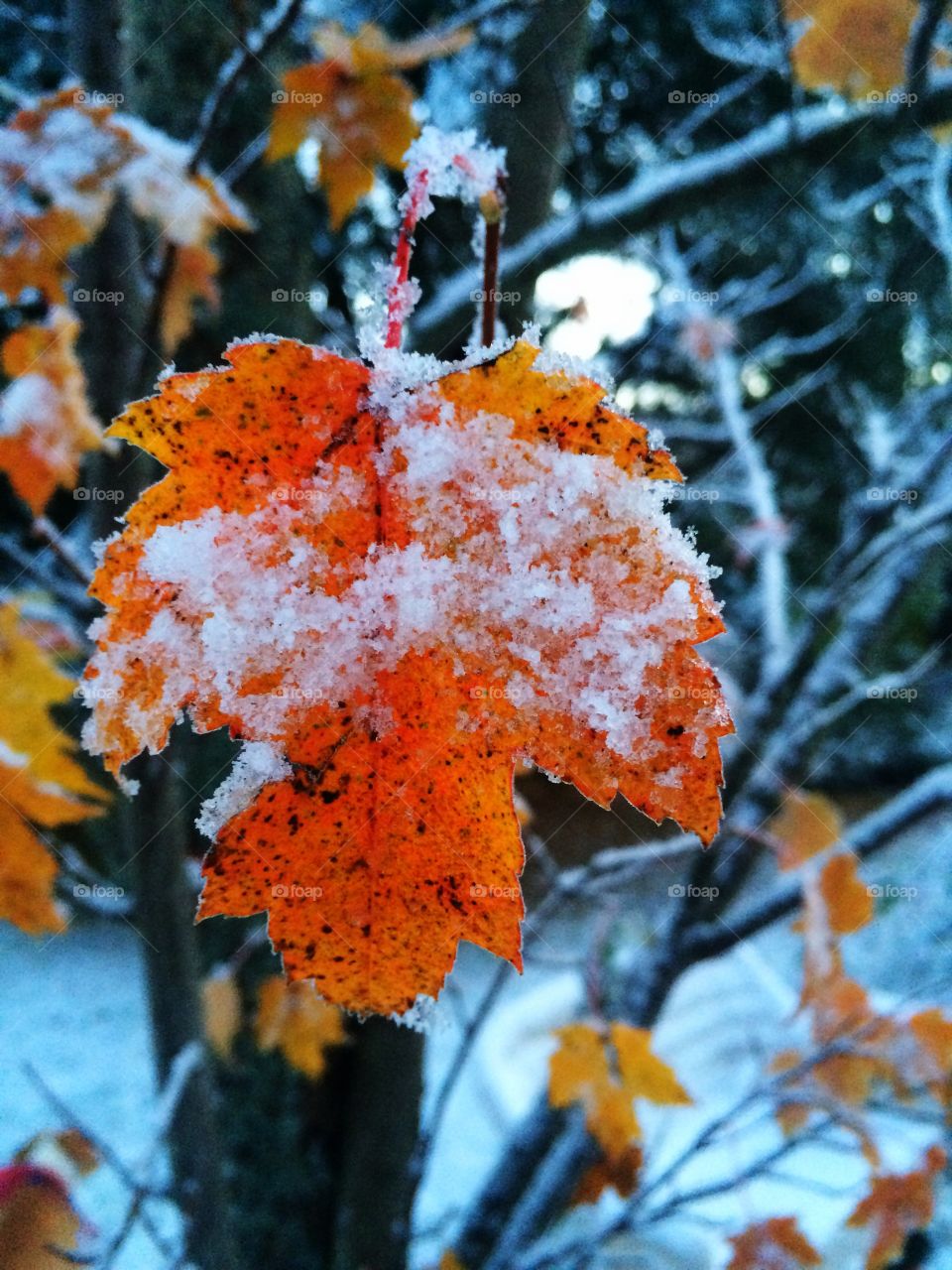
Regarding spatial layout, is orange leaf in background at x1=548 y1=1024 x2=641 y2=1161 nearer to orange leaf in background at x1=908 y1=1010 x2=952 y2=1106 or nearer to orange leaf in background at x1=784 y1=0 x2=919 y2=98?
orange leaf in background at x1=908 y1=1010 x2=952 y2=1106

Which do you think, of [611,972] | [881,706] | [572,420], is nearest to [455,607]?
[572,420]

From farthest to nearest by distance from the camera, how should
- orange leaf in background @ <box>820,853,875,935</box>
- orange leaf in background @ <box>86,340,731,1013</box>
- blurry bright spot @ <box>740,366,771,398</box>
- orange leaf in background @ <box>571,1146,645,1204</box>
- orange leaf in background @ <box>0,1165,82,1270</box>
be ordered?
blurry bright spot @ <box>740,366,771,398</box> → orange leaf in background @ <box>571,1146,645,1204</box> → orange leaf in background @ <box>820,853,875,935</box> → orange leaf in background @ <box>0,1165,82,1270</box> → orange leaf in background @ <box>86,340,731,1013</box>

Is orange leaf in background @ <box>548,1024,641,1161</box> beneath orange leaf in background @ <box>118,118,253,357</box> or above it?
beneath

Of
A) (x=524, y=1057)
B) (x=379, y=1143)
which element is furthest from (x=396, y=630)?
(x=524, y=1057)

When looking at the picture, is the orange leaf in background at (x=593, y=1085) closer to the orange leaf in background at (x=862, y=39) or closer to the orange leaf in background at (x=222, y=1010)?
the orange leaf in background at (x=222, y=1010)

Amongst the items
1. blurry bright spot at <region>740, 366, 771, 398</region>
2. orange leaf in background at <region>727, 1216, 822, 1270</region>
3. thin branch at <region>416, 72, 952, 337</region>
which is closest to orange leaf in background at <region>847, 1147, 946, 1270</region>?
orange leaf in background at <region>727, 1216, 822, 1270</region>

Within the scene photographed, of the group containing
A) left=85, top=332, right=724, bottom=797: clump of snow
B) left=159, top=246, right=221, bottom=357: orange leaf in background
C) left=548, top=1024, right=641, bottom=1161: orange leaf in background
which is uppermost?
left=159, top=246, right=221, bottom=357: orange leaf in background

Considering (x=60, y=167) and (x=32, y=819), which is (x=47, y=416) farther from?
(x=32, y=819)

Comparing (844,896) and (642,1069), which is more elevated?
(844,896)
